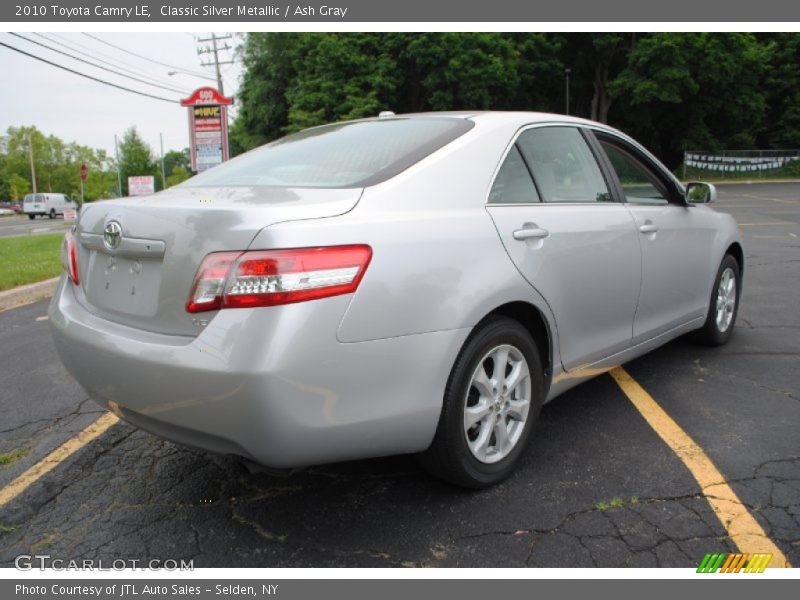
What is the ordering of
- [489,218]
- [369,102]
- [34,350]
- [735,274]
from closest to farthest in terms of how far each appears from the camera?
1. [489,218]
2. [735,274]
3. [34,350]
4. [369,102]

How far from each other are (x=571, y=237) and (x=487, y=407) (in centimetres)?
92

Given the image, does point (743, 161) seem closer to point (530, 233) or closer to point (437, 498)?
point (530, 233)

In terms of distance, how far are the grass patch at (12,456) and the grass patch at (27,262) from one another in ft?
16.7

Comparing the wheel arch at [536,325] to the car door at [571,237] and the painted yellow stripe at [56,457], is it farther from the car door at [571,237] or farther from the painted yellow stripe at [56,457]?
the painted yellow stripe at [56,457]

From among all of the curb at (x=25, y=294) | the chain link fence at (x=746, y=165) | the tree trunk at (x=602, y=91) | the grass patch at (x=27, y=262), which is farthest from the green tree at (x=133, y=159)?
the curb at (x=25, y=294)

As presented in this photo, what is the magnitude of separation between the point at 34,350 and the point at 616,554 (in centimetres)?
470

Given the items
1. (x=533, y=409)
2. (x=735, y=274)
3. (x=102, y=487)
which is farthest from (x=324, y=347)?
(x=735, y=274)

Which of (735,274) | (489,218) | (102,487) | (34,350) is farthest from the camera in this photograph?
(34,350)

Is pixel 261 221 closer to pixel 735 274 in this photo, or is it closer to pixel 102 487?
pixel 102 487

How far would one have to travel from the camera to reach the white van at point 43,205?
4434 cm

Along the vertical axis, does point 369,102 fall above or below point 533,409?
above

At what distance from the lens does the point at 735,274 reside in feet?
15.9

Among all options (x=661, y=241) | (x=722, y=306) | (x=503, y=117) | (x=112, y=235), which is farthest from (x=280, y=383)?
(x=722, y=306)
